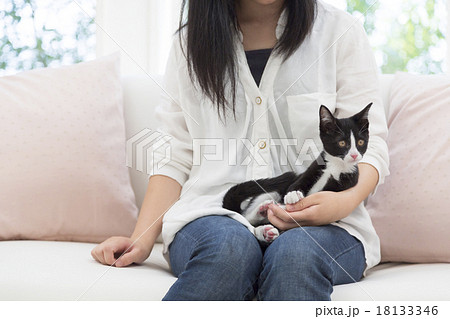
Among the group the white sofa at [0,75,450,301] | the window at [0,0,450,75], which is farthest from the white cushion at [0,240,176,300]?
the window at [0,0,450,75]

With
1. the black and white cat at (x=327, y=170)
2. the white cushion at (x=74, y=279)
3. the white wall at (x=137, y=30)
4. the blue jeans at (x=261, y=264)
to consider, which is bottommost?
the white cushion at (x=74, y=279)

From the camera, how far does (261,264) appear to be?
30.7 inches

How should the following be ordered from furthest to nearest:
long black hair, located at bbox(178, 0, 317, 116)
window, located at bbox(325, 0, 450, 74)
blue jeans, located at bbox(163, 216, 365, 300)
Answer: window, located at bbox(325, 0, 450, 74), long black hair, located at bbox(178, 0, 317, 116), blue jeans, located at bbox(163, 216, 365, 300)

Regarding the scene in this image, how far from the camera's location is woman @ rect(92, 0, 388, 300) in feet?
2.70

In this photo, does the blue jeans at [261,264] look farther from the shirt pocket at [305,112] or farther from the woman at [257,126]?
the shirt pocket at [305,112]

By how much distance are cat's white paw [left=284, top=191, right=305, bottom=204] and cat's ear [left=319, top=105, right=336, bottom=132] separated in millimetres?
113

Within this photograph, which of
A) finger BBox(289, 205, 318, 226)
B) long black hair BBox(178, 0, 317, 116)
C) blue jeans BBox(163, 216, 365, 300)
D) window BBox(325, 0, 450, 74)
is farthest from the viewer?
window BBox(325, 0, 450, 74)

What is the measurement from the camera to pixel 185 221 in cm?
89

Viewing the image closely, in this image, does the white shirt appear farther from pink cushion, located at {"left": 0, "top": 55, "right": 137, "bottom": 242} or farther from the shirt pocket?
pink cushion, located at {"left": 0, "top": 55, "right": 137, "bottom": 242}

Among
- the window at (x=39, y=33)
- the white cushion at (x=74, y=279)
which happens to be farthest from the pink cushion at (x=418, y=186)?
the window at (x=39, y=33)

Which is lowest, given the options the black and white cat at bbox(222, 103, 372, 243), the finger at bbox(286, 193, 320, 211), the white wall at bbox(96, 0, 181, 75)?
the finger at bbox(286, 193, 320, 211)

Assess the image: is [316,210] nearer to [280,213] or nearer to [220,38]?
[280,213]

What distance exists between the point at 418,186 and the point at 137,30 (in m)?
1.03

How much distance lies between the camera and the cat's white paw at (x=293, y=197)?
0.81m
